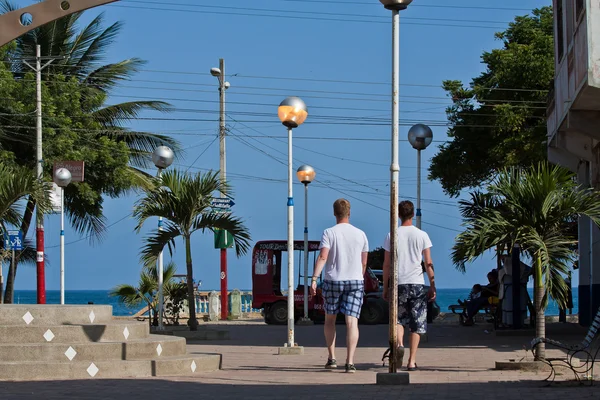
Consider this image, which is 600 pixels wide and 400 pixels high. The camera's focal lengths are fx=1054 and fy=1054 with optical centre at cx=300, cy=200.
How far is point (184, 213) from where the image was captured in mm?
19422

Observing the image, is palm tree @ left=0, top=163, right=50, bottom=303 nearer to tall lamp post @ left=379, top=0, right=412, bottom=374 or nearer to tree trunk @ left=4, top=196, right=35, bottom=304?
tall lamp post @ left=379, top=0, right=412, bottom=374

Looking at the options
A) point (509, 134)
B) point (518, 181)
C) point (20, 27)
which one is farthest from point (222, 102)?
point (20, 27)

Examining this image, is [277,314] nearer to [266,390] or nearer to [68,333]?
[68,333]

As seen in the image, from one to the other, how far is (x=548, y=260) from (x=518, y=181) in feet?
3.29

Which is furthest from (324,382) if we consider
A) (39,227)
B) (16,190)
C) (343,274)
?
(39,227)

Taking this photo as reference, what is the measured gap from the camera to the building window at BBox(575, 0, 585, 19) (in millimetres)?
14452

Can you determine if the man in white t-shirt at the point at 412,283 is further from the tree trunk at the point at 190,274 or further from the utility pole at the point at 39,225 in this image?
the utility pole at the point at 39,225

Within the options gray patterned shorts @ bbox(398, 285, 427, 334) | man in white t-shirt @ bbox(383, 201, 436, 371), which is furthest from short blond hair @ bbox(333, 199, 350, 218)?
gray patterned shorts @ bbox(398, 285, 427, 334)

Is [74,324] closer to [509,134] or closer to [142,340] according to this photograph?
[142,340]

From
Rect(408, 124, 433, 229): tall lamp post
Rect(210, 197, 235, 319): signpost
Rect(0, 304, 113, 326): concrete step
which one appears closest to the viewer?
Rect(0, 304, 113, 326): concrete step

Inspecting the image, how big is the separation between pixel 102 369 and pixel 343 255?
9.35ft

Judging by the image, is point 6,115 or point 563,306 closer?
point 563,306

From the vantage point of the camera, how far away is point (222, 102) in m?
40.0

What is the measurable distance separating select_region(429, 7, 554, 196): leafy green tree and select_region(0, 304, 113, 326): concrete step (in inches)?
874
